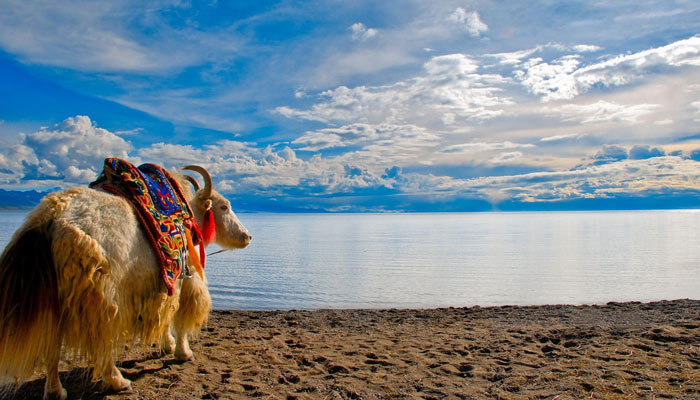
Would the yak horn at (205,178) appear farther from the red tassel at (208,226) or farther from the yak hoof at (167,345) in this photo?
the yak hoof at (167,345)

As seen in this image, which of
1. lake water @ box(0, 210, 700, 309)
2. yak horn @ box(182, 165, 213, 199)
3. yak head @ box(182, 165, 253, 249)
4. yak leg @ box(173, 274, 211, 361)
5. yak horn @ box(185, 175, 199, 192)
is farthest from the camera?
lake water @ box(0, 210, 700, 309)

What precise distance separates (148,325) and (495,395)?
3098 mm

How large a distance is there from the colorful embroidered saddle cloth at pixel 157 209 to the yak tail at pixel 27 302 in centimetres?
69

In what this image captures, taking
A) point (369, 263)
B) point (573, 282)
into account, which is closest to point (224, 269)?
point (369, 263)

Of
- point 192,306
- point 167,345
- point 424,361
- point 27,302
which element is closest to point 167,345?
point 167,345

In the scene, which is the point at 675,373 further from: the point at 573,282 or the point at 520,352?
the point at 573,282

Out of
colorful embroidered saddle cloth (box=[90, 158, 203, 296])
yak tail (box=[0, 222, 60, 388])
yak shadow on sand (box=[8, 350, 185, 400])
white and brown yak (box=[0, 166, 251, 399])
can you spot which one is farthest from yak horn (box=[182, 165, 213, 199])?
yak shadow on sand (box=[8, 350, 185, 400])

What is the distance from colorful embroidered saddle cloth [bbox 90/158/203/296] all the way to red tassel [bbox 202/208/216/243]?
666 mm

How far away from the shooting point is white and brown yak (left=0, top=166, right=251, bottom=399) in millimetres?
3111

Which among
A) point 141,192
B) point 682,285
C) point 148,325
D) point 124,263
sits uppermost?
point 141,192

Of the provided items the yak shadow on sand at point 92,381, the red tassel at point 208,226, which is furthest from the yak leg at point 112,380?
the red tassel at point 208,226

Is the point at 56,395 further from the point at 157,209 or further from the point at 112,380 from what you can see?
the point at 157,209

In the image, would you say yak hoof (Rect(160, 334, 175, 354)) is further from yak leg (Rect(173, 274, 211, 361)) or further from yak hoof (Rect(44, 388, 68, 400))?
yak hoof (Rect(44, 388, 68, 400))

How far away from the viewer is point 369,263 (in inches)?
763
